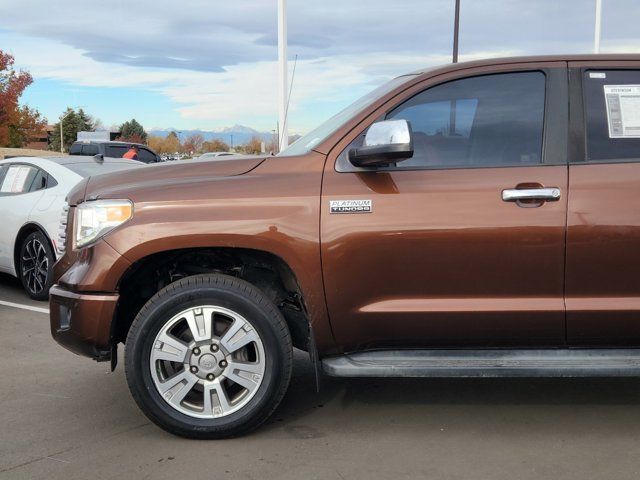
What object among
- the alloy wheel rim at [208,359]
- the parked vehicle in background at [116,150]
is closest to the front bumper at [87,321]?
the alloy wheel rim at [208,359]

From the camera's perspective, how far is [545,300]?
11.7 feet

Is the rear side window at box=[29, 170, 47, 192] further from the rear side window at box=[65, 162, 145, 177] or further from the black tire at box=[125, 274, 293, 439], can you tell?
the black tire at box=[125, 274, 293, 439]

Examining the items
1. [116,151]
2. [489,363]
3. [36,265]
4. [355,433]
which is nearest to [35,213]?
[36,265]

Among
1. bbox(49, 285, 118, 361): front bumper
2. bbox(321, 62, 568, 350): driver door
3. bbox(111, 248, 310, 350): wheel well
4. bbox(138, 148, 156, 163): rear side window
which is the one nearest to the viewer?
bbox(321, 62, 568, 350): driver door

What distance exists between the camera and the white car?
7.00 meters

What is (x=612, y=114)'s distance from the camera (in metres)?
3.74

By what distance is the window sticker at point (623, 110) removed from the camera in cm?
372

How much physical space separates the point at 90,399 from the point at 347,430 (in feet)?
5.43

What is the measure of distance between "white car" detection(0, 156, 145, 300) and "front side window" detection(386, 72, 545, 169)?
4.02 meters

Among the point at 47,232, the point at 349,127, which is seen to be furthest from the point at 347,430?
the point at 47,232

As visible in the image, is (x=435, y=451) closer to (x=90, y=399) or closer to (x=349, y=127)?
(x=349, y=127)

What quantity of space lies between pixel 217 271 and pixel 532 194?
175cm

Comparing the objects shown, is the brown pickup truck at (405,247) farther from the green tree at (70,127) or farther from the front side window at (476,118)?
the green tree at (70,127)

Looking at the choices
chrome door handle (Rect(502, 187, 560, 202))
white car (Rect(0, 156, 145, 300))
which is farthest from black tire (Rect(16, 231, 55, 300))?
chrome door handle (Rect(502, 187, 560, 202))
